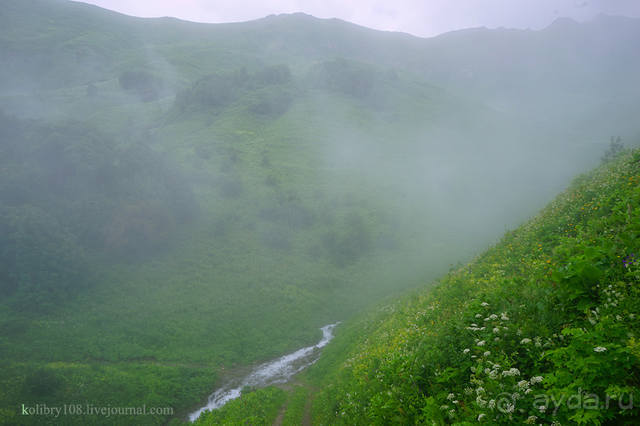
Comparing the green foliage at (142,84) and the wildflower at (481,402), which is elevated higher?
the green foliage at (142,84)

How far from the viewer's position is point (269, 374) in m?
25.8

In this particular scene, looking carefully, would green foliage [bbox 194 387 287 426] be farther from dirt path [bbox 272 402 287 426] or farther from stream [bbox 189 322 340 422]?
stream [bbox 189 322 340 422]

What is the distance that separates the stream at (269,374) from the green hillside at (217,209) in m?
1.49

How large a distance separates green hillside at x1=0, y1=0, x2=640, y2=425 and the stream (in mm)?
1488

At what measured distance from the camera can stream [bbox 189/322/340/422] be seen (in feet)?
73.6

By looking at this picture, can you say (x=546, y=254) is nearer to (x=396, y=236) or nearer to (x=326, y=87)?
(x=396, y=236)

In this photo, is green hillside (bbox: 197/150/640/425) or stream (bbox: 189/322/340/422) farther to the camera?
stream (bbox: 189/322/340/422)

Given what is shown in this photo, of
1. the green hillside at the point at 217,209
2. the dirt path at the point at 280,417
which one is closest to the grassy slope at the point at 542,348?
the green hillside at the point at 217,209

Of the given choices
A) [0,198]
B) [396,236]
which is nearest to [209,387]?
[0,198]

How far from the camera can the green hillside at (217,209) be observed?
26.8m

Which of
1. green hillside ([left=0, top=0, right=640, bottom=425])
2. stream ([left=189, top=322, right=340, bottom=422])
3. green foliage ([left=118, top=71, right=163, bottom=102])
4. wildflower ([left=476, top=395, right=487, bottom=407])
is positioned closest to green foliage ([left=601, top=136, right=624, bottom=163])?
green hillside ([left=0, top=0, right=640, bottom=425])

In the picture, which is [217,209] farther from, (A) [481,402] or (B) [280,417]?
(A) [481,402]

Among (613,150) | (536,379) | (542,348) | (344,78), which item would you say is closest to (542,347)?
(542,348)

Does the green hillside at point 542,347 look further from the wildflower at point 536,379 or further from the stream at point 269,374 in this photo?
the stream at point 269,374
